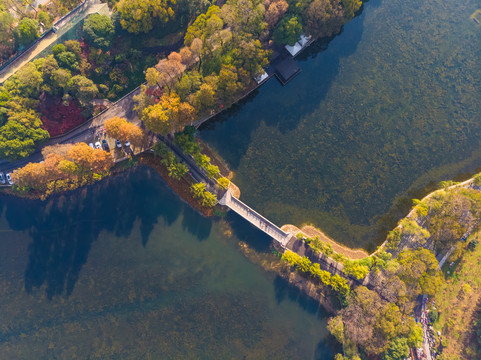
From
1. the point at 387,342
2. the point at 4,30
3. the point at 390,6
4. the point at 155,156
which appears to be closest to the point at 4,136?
the point at 4,30

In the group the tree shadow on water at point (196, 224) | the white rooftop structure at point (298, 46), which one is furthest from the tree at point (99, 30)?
the white rooftop structure at point (298, 46)

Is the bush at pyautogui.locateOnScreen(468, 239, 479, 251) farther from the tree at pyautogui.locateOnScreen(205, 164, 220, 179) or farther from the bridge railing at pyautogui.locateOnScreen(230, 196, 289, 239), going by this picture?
the tree at pyautogui.locateOnScreen(205, 164, 220, 179)

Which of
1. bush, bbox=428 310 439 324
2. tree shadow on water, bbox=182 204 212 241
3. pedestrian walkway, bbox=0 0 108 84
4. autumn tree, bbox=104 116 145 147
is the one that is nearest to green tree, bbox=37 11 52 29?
pedestrian walkway, bbox=0 0 108 84


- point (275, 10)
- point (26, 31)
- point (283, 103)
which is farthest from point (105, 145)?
point (275, 10)

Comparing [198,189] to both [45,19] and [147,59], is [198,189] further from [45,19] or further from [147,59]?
[45,19]

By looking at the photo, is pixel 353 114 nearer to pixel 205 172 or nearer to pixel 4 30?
pixel 205 172

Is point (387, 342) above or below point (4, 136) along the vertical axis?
below
